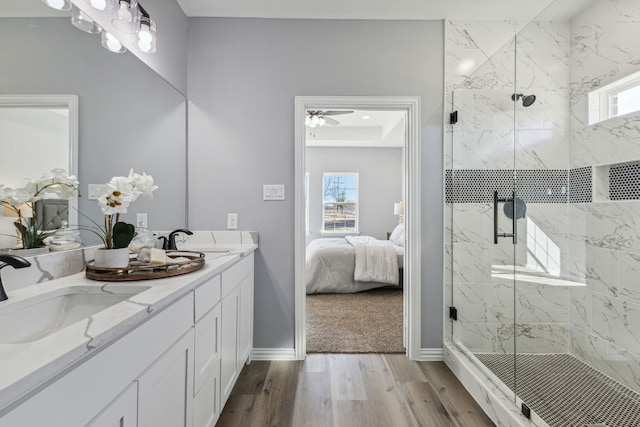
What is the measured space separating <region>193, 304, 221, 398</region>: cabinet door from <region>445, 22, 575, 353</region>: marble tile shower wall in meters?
1.75

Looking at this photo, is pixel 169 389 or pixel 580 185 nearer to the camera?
pixel 169 389

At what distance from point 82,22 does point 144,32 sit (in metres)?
0.39

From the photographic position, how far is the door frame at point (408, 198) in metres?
2.41


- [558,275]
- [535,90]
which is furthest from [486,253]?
[535,90]

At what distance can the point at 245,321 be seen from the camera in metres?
2.13

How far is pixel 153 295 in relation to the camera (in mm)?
1018

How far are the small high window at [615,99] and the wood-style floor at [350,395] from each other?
1.97 m

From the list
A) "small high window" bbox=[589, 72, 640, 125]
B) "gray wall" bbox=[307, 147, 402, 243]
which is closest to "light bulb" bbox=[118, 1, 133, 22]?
"small high window" bbox=[589, 72, 640, 125]

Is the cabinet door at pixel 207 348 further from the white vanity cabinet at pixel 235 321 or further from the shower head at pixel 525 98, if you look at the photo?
the shower head at pixel 525 98

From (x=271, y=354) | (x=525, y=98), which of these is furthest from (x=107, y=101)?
(x=525, y=98)

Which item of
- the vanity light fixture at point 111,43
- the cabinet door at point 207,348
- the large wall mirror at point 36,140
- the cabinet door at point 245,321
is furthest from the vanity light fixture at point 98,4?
the cabinet door at point 245,321

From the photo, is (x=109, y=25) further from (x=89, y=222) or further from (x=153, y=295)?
(x=153, y=295)

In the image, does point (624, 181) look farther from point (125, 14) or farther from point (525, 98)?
point (125, 14)

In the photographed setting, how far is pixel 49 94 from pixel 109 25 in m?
0.60
